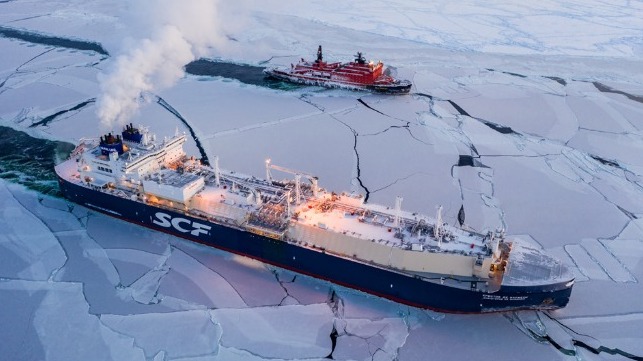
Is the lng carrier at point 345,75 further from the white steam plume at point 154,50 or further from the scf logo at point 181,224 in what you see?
the scf logo at point 181,224

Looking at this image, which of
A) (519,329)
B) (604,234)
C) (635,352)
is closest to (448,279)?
(519,329)

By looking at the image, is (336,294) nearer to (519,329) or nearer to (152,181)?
(519,329)

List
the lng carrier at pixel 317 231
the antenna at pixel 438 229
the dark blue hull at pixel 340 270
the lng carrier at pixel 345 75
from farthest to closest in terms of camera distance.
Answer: the lng carrier at pixel 345 75, the antenna at pixel 438 229, the lng carrier at pixel 317 231, the dark blue hull at pixel 340 270

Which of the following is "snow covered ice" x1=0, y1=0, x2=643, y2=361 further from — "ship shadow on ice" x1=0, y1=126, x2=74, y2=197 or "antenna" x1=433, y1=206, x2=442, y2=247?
"antenna" x1=433, y1=206, x2=442, y2=247

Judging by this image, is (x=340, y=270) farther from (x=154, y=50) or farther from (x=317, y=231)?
(x=154, y=50)

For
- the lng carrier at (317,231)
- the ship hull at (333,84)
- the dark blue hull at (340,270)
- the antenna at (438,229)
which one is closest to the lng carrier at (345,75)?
the ship hull at (333,84)
